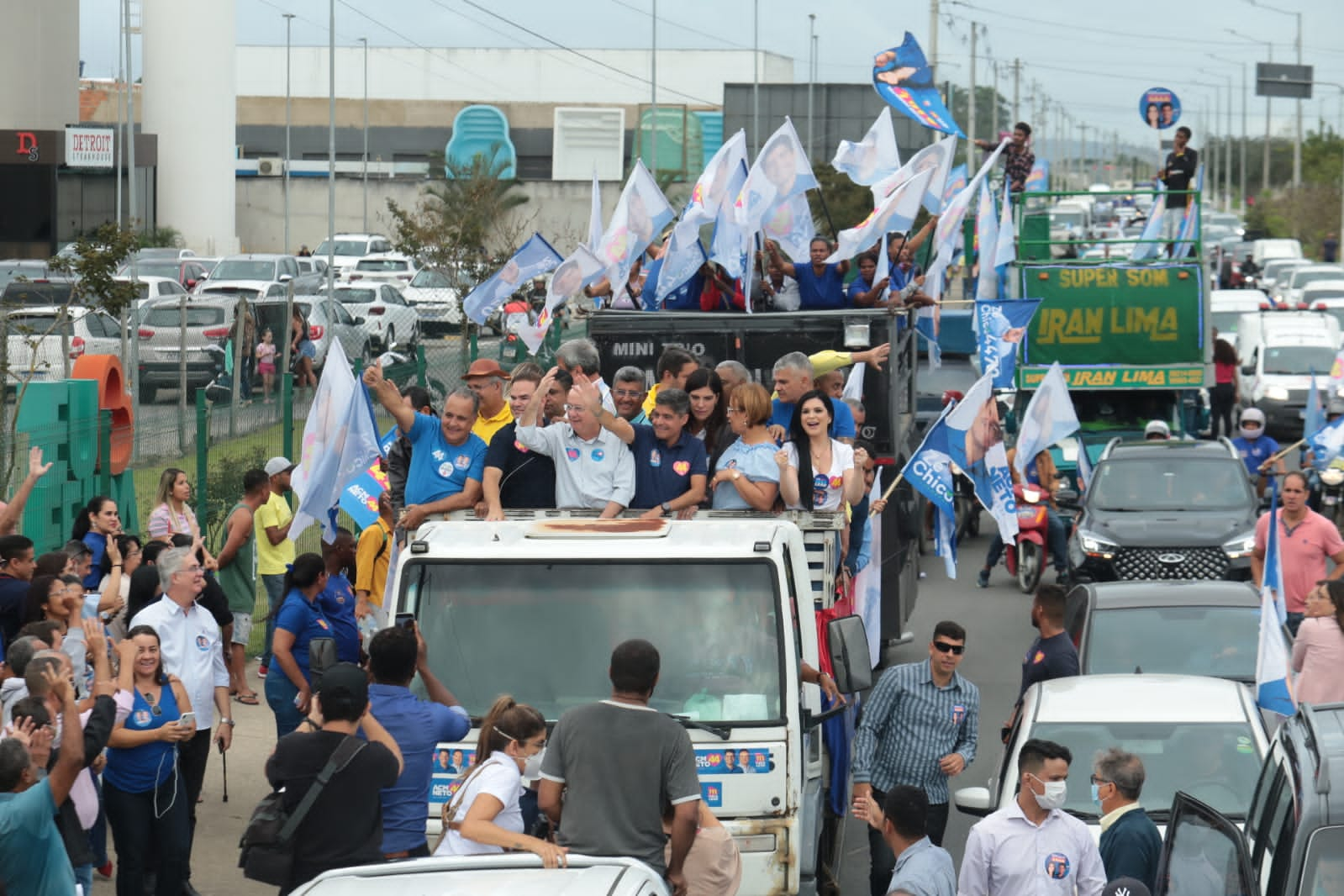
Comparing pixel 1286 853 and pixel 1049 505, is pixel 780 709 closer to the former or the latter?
pixel 1286 853

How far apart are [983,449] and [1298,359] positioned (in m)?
20.4

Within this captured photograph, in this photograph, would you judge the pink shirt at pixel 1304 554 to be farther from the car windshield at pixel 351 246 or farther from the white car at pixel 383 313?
the car windshield at pixel 351 246

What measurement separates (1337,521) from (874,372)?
1183 cm

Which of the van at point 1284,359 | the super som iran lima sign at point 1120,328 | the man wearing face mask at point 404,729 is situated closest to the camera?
the man wearing face mask at point 404,729

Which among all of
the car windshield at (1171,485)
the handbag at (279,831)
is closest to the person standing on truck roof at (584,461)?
the handbag at (279,831)

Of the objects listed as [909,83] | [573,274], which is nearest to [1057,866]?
[573,274]

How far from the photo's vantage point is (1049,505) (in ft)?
64.6

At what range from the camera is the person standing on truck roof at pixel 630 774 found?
6.54m

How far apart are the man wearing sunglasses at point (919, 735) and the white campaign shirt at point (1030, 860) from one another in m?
1.87

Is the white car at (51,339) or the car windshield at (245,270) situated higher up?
the car windshield at (245,270)

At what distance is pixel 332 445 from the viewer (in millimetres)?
11383

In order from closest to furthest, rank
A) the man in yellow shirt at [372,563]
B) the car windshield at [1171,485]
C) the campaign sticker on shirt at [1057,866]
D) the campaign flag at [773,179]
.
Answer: the campaign sticker on shirt at [1057,866], the man in yellow shirt at [372,563], the campaign flag at [773,179], the car windshield at [1171,485]

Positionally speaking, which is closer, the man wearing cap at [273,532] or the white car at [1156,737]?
the white car at [1156,737]

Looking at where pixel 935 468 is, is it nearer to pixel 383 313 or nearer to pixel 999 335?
pixel 999 335
